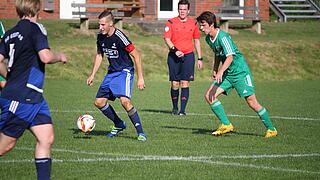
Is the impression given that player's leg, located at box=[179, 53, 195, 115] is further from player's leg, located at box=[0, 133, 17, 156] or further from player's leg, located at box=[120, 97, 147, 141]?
player's leg, located at box=[0, 133, 17, 156]

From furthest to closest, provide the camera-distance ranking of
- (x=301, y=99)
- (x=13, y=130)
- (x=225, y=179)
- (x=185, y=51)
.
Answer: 1. (x=301, y=99)
2. (x=185, y=51)
3. (x=225, y=179)
4. (x=13, y=130)

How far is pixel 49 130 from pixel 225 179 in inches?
81.3

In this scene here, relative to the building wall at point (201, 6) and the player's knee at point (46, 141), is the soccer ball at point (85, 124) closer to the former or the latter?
the player's knee at point (46, 141)

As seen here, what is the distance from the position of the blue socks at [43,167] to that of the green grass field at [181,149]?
969 millimetres

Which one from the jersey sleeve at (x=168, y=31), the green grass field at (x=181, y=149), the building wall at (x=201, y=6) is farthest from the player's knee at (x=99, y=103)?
the building wall at (x=201, y=6)

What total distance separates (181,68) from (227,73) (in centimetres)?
386

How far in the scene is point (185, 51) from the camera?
547 inches

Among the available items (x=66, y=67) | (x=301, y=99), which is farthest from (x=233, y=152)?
(x=66, y=67)

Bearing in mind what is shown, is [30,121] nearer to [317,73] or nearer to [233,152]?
[233,152]

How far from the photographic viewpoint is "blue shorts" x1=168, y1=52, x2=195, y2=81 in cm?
1378

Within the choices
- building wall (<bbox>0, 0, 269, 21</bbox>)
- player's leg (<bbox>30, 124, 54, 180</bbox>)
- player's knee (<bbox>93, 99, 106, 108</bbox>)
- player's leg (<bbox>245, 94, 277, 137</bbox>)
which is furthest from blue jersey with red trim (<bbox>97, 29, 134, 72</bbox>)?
building wall (<bbox>0, 0, 269, 21</bbox>)

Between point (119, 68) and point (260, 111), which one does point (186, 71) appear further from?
point (119, 68)

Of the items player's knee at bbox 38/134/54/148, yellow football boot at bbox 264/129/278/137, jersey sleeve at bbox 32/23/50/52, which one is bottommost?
yellow football boot at bbox 264/129/278/137

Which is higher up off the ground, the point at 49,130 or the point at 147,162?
the point at 49,130
